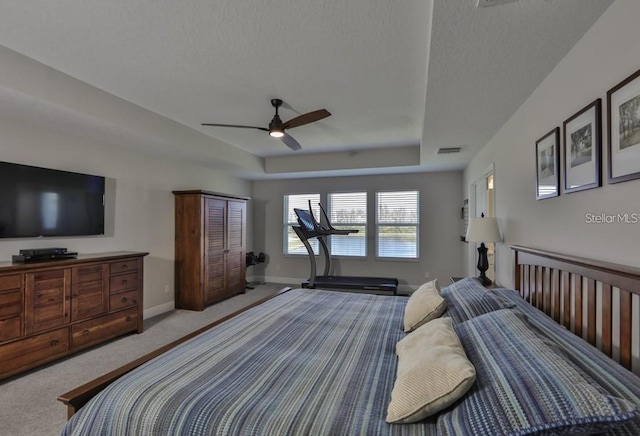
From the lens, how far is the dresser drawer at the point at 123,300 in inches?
136

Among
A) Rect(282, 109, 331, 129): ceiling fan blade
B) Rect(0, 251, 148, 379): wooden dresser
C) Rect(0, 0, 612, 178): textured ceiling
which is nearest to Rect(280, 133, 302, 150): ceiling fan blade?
Rect(282, 109, 331, 129): ceiling fan blade

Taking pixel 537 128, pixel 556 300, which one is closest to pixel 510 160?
pixel 537 128

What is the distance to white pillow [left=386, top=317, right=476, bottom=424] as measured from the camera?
1.06m

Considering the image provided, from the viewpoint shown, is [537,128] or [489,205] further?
[489,205]

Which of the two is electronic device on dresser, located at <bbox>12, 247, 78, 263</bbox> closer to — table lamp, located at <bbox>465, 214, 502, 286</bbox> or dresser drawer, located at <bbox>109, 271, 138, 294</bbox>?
dresser drawer, located at <bbox>109, 271, 138, 294</bbox>

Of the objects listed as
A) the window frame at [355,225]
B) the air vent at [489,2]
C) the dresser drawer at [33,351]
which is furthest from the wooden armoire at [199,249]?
the air vent at [489,2]

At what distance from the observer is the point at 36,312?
277 cm

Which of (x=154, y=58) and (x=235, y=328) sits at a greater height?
(x=154, y=58)

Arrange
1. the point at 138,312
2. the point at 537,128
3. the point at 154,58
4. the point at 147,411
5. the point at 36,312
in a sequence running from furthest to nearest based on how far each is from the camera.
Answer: the point at 138,312 < the point at 36,312 < the point at 154,58 < the point at 537,128 < the point at 147,411

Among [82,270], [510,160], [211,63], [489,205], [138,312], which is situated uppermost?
[211,63]

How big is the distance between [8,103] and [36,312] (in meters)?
1.85

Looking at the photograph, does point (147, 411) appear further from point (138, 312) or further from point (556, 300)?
point (138, 312)

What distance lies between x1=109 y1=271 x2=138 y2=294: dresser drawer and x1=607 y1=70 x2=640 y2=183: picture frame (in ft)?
14.1

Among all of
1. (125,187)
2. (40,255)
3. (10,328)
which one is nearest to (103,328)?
(10,328)
